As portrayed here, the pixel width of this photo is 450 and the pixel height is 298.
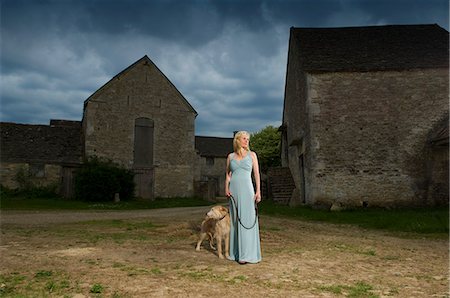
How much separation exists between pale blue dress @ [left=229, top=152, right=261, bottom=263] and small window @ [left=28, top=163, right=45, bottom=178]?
69.5 ft

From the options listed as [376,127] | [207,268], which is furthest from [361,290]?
[376,127]

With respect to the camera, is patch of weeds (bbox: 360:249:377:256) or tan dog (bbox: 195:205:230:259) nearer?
tan dog (bbox: 195:205:230:259)

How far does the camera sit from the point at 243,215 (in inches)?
225

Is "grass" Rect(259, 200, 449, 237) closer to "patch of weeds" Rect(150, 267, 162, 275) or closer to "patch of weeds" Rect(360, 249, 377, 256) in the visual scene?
"patch of weeds" Rect(360, 249, 377, 256)

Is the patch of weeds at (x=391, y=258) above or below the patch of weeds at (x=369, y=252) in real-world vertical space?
below

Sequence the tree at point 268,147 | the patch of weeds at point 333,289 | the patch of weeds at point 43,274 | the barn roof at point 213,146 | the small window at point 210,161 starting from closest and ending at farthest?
the patch of weeds at point 333,289 < the patch of weeds at point 43,274 < the tree at point 268,147 < the barn roof at point 213,146 < the small window at point 210,161

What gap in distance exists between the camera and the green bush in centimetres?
2147

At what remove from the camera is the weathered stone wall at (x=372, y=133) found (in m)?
16.0

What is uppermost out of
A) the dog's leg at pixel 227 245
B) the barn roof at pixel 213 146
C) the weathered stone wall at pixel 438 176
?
the barn roof at pixel 213 146

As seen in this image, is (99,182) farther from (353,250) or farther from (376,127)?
(353,250)

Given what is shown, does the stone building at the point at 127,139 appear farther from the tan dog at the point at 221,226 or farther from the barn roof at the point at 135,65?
the tan dog at the point at 221,226

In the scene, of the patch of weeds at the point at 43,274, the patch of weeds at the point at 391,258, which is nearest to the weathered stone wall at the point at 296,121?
the patch of weeds at the point at 391,258

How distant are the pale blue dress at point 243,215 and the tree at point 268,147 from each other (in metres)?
36.1

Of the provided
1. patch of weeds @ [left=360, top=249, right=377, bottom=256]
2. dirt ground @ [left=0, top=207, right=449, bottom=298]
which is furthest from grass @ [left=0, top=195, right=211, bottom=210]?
patch of weeds @ [left=360, top=249, right=377, bottom=256]
